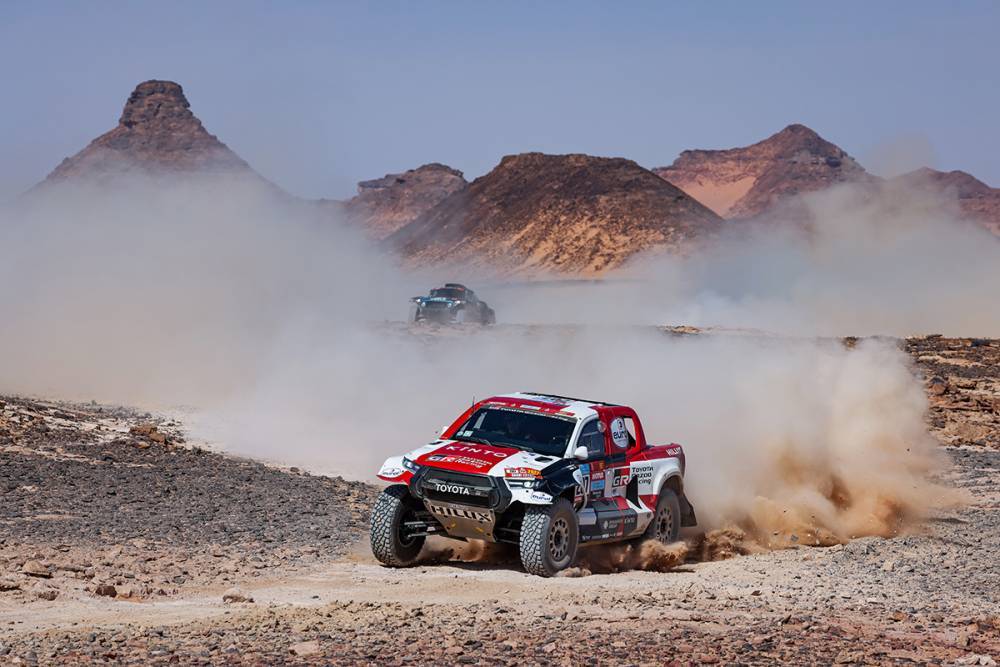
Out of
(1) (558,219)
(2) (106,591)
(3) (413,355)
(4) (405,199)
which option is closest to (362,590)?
(2) (106,591)

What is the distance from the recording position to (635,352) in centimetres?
2556

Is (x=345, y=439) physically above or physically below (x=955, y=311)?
below

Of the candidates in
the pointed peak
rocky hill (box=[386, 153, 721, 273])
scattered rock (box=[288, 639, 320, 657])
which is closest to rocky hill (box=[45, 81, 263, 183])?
the pointed peak

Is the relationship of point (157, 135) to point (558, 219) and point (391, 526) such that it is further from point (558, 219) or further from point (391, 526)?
point (391, 526)

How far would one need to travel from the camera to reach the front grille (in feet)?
44.4

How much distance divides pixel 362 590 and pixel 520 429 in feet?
9.30

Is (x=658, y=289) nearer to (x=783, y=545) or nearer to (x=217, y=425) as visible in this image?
(x=217, y=425)

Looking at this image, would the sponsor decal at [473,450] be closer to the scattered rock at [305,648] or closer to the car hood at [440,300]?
the scattered rock at [305,648]

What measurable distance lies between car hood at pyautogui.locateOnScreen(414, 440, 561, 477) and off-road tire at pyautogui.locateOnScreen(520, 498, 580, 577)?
1.26 feet

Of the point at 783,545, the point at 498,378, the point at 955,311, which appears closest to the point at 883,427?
the point at 783,545

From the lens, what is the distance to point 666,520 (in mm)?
15773

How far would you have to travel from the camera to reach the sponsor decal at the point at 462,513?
44.7 feet

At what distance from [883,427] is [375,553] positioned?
323 inches

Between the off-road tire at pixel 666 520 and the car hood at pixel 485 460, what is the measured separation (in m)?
1.87
